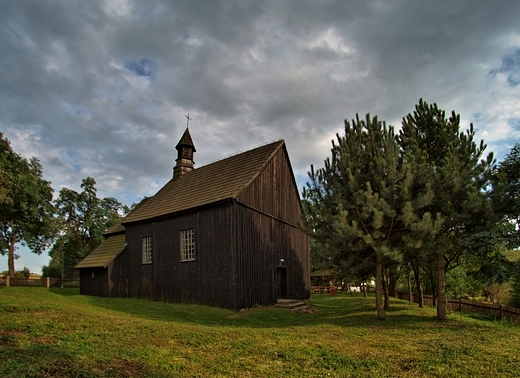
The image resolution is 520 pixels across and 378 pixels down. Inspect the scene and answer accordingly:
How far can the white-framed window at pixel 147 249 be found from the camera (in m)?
20.6

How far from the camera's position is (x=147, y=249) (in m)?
20.8

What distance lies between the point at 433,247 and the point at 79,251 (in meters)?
46.4

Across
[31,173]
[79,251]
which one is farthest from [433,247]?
[79,251]

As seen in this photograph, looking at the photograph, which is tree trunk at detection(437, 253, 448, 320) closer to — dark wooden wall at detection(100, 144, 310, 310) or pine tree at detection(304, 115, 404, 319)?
pine tree at detection(304, 115, 404, 319)

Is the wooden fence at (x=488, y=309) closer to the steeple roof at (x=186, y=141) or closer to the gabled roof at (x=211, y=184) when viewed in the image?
the gabled roof at (x=211, y=184)

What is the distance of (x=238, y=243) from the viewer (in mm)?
15992

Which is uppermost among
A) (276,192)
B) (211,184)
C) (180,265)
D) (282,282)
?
(211,184)

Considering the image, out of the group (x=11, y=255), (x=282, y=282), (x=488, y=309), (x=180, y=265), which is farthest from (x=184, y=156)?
(x=488, y=309)

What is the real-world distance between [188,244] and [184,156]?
430 inches

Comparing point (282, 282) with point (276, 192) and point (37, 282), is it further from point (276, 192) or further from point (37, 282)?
point (37, 282)

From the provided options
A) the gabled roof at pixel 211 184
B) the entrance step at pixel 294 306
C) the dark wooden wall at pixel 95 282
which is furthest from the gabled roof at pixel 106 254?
A: the entrance step at pixel 294 306

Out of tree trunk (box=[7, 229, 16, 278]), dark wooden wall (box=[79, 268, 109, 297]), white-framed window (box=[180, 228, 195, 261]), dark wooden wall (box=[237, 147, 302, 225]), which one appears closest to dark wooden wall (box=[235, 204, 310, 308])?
dark wooden wall (box=[237, 147, 302, 225])

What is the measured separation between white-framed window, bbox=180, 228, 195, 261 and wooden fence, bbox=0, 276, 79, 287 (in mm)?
20709

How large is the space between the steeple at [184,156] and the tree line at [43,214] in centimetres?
1034
